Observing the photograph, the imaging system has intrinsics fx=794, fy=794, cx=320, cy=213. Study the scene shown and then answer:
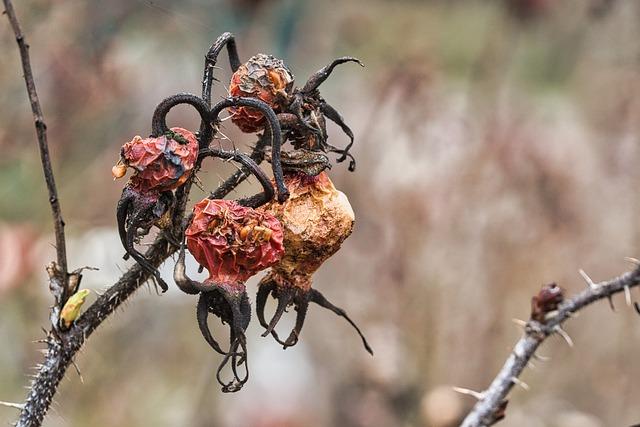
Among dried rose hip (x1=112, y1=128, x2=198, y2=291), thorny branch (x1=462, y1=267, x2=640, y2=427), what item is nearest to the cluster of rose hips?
dried rose hip (x1=112, y1=128, x2=198, y2=291)

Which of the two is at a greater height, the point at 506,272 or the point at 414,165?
the point at 414,165

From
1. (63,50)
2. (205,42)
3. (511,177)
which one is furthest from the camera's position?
(205,42)

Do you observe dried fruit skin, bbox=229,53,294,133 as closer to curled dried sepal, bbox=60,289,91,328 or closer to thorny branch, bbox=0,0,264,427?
thorny branch, bbox=0,0,264,427

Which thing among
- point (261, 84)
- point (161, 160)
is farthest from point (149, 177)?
point (261, 84)

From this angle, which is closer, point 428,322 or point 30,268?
point 30,268

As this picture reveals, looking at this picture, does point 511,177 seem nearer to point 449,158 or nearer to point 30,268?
point 449,158

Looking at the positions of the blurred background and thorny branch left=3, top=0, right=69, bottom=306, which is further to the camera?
the blurred background

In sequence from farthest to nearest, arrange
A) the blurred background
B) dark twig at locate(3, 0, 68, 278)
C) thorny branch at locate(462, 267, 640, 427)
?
the blurred background < thorny branch at locate(462, 267, 640, 427) < dark twig at locate(3, 0, 68, 278)

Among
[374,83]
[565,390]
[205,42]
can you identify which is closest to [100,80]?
[205,42]
